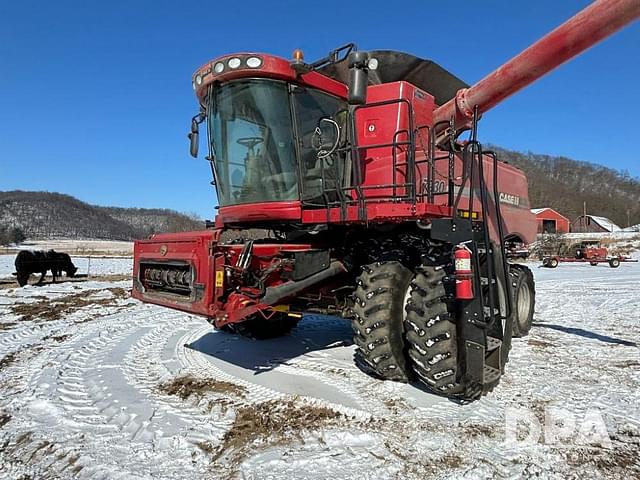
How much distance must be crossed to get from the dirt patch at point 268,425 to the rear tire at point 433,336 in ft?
3.02

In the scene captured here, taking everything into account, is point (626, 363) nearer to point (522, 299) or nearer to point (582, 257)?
point (522, 299)

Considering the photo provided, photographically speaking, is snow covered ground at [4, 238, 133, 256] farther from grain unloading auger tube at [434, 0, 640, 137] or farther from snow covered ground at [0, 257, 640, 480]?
grain unloading auger tube at [434, 0, 640, 137]

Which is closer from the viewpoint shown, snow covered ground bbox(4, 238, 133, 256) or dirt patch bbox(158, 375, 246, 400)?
dirt patch bbox(158, 375, 246, 400)

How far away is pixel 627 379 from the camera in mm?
4641

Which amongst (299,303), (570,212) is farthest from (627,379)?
(570,212)

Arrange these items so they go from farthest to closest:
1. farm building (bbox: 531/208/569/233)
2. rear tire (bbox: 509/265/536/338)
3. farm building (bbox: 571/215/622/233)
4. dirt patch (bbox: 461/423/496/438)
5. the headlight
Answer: farm building (bbox: 571/215/622/233) < farm building (bbox: 531/208/569/233) < rear tire (bbox: 509/265/536/338) < the headlight < dirt patch (bbox: 461/423/496/438)

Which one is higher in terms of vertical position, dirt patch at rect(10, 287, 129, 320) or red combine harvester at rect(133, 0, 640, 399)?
red combine harvester at rect(133, 0, 640, 399)

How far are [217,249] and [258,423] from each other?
164 centimetres

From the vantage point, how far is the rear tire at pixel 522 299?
→ 6730 millimetres

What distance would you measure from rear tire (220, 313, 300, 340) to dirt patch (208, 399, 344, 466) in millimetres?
2254

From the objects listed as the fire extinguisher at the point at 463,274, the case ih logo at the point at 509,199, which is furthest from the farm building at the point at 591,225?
the fire extinguisher at the point at 463,274

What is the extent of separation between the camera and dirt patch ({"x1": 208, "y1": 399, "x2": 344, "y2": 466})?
3.10 meters

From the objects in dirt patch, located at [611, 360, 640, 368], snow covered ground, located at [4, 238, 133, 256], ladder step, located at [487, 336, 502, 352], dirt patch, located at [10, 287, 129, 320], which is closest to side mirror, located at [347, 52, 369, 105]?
ladder step, located at [487, 336, 502, 352]

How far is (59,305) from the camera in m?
9.65
